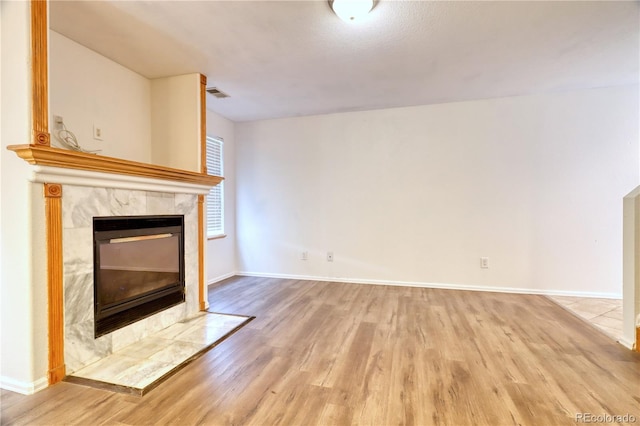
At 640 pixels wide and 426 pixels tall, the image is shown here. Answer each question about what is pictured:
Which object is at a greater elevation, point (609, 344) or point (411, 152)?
Result: point (411, 152)

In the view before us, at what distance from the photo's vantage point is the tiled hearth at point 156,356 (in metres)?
1.76

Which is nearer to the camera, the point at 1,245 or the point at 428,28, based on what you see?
the point at 1,245

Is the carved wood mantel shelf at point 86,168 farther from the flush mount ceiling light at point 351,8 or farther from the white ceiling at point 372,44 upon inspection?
the flush mount ceiling light at point 351,8

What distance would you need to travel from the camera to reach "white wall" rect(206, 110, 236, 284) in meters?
4.16

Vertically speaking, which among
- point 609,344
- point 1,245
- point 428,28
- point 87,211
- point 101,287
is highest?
point 428,28

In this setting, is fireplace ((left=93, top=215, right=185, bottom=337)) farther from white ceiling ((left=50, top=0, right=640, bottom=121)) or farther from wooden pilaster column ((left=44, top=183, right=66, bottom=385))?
white ceiling ((left=50, top=0, right=640, bottom=121))

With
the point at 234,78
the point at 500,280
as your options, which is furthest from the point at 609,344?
the point at 234,78

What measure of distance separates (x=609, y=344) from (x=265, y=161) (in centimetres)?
425

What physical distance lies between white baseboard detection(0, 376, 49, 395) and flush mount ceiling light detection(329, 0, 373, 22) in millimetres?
2905

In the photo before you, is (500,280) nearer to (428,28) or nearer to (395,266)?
(395,266)

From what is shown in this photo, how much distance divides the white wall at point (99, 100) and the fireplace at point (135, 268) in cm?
83

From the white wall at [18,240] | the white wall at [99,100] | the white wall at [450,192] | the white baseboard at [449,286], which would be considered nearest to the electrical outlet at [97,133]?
the white wall at [99,100]

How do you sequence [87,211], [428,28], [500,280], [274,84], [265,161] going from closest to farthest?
[87,211] < [428,28] < [274,84] < [500,280] < [265,161]

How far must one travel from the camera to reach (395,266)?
406 centimetres
